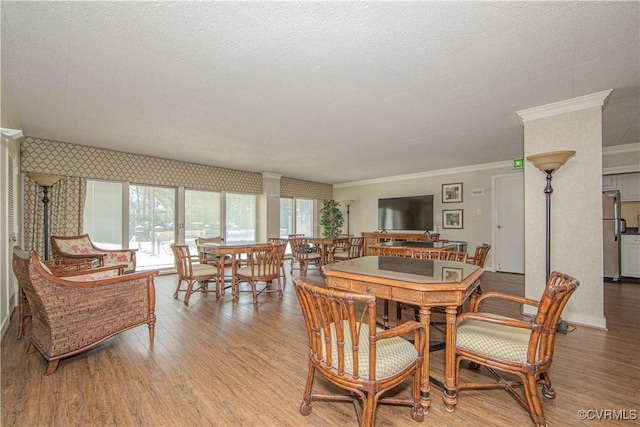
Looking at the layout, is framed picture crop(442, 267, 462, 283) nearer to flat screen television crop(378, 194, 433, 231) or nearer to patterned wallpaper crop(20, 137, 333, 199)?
flat screen television crop(378, 194, 433, 231)

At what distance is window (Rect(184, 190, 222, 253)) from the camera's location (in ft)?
20.6

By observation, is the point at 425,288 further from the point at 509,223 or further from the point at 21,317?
the point at 509,223

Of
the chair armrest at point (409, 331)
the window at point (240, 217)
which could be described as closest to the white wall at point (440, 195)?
the window at point (240, 217)

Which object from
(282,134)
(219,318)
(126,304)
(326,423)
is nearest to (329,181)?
(282,134)

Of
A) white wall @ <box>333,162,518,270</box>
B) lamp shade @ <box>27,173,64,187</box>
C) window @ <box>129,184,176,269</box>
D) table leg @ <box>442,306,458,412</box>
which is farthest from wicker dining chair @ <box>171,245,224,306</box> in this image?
white wall @ <box>333,162,518,270</box>

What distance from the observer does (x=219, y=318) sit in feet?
10.6

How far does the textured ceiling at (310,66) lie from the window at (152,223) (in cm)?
169

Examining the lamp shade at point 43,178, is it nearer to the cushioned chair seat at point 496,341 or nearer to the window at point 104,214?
the window at point 104,214

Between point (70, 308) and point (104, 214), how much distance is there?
3940 mm

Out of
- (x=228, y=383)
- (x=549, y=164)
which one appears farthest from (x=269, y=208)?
(x=549, y=164)

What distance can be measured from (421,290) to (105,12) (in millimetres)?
2513

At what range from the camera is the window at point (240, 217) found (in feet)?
23.1

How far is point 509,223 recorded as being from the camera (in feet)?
20.1

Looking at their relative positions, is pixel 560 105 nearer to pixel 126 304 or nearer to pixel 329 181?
pixel 126 304
